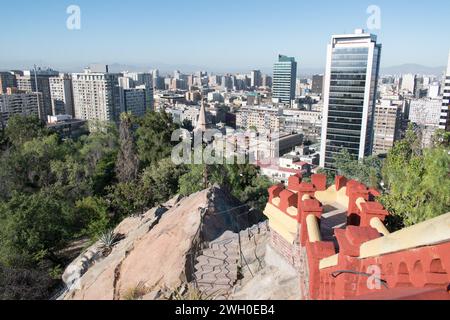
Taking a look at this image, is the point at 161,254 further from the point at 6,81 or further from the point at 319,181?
the point at 6,81

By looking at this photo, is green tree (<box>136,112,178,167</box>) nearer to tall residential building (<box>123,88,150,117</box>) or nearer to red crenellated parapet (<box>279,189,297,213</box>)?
red crenellated parapet (<box>279,189,297,213</box>)

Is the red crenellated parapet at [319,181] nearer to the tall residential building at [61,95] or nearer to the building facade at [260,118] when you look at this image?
the building facade at [260,118]

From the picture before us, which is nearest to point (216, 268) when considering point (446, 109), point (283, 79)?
point (446, 109)

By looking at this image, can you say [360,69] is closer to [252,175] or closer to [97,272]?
[252,175]

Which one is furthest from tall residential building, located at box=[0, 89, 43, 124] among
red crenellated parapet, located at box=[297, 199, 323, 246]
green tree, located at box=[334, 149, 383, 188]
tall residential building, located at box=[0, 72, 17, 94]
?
red crenellated parapet, located at box=[297, 199, 323, 246]
